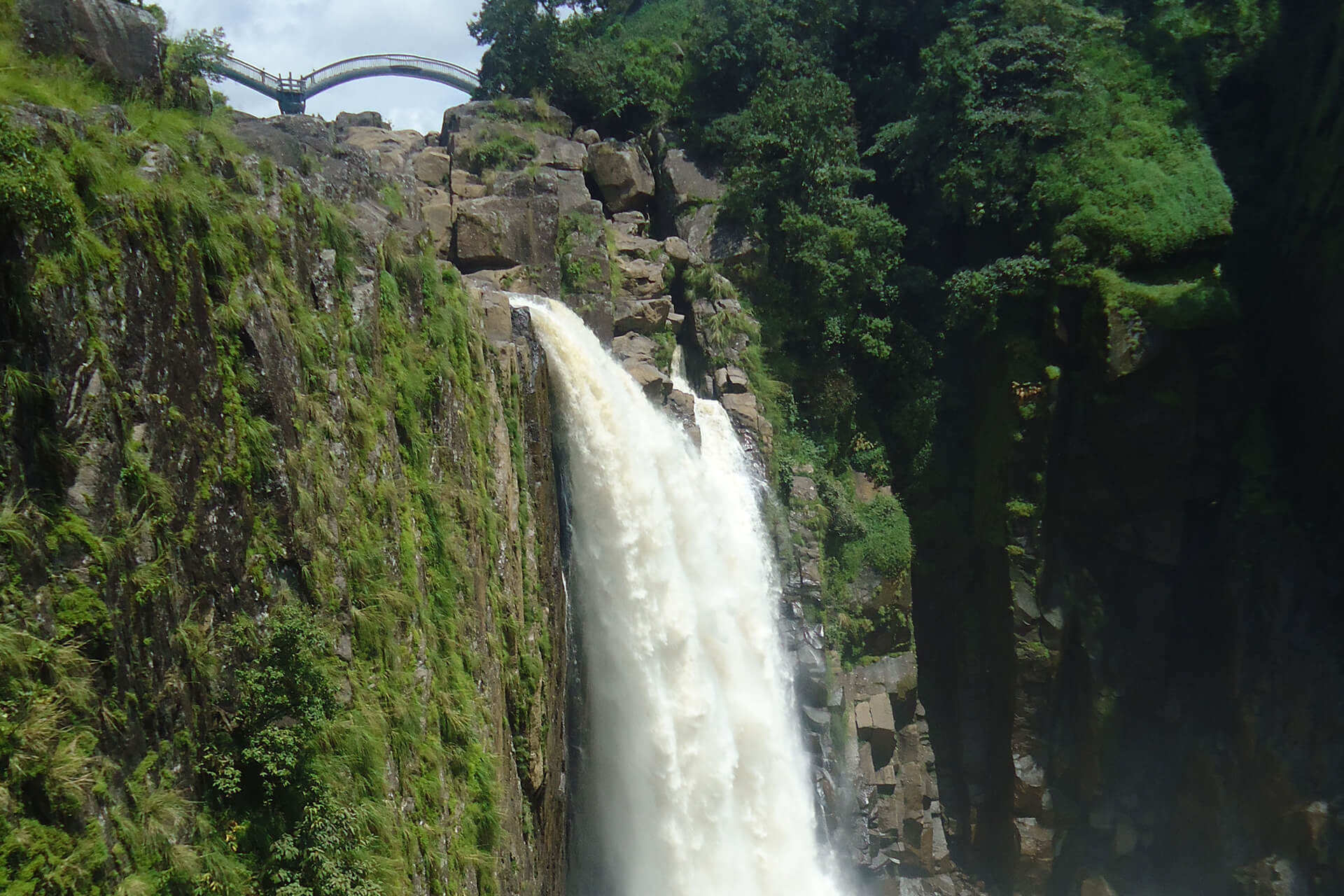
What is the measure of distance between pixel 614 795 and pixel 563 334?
6.41m

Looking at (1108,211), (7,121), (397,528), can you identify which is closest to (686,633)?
(397,528)

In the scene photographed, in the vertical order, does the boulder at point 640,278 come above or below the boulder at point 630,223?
below

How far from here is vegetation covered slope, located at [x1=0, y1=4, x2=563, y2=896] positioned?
16.5 feet

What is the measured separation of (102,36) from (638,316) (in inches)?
500

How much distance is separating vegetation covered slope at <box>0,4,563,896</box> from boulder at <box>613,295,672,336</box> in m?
9.44

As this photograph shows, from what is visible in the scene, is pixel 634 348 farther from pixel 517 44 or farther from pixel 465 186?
pixel 517 44

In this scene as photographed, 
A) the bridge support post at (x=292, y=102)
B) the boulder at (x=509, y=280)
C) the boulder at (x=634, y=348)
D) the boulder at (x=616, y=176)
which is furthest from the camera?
the bridge support post at (x=292, y=102)

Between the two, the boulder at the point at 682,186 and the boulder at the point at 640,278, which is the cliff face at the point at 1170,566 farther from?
the boulder at the point at 682,186

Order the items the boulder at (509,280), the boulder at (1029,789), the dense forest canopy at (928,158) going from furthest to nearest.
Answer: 1. the dense forest canopy at (928,158)
2. the boulder at (1029,789)
3. the boulder at (509,280)

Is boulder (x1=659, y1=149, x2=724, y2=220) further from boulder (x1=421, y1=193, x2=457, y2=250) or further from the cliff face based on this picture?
the cliff face

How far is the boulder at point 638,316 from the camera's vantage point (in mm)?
19125

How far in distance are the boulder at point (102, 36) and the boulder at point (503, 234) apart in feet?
33.2

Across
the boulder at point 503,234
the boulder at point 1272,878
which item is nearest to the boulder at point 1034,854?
the boulder at point 1272,878

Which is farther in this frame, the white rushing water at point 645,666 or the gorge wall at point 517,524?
the white rushing water at point 645,666
